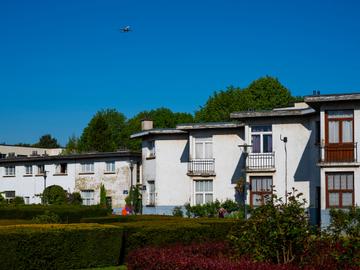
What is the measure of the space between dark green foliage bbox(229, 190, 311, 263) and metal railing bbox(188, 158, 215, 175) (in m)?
30.1

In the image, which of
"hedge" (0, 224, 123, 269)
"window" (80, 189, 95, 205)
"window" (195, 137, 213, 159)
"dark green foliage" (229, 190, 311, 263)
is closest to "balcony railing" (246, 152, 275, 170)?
"window" (195, 137, 213, 159)

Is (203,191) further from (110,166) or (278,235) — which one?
(278,235)

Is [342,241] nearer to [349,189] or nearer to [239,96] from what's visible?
[349,189]

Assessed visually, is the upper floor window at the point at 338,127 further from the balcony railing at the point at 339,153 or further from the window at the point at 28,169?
the window at the point at 28,169

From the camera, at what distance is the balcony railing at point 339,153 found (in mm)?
36906

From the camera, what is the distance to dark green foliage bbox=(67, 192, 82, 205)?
56.8 meters

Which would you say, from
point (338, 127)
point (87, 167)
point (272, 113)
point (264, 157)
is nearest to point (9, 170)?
point (87, 167)

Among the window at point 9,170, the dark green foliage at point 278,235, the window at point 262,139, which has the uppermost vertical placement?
the window at point 262,139

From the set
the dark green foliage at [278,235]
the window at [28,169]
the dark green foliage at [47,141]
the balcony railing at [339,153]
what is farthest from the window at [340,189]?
the dark green foliage at [47,141]

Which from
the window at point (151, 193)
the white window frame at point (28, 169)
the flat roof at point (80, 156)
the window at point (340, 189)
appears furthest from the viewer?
the white window frame at point (28, 169)

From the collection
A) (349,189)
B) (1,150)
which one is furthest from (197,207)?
(1,150)

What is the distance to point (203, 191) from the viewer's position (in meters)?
45.7

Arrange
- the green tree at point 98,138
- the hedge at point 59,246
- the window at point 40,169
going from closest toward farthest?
the hedge at point 59,246 → the window at point 40,169 → the green tree at point 98,138

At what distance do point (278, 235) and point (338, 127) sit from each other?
929 inches
